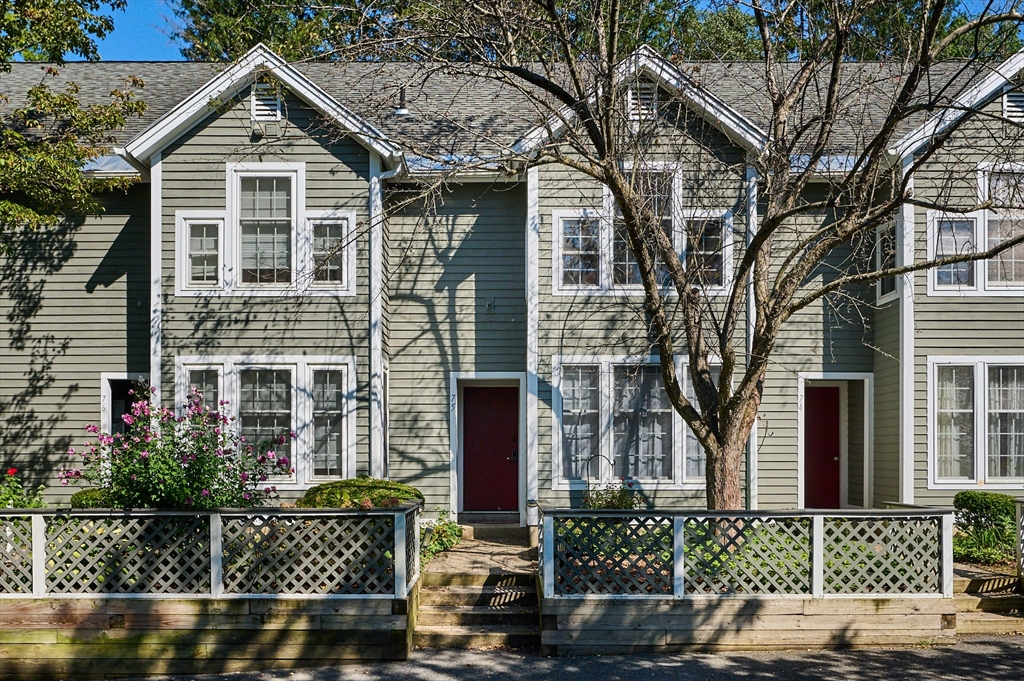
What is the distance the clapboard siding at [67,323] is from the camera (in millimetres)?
13531

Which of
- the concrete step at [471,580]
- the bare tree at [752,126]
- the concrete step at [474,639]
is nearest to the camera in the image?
the bare tree at [752,126]

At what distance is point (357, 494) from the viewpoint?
36.5 ft

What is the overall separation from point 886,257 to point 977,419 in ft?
8.44

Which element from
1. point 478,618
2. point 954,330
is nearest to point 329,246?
point 478,618

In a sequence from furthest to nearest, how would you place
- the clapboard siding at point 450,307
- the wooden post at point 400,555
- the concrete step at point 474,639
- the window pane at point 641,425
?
the clapboard siding at point 450,307 < the window pane at point 641,425 < the concrete step at point 474,639 < the wooden post at point 400,555

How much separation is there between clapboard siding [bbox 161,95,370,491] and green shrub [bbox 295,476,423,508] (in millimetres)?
941

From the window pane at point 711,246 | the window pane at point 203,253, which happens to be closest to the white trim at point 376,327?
the window pane at point 203,253

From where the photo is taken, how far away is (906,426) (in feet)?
41.1

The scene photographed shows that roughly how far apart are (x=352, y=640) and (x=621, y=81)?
7.32m

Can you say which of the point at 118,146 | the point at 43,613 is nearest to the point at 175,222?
the point at 118,146

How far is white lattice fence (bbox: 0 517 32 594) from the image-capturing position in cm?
Result: 902

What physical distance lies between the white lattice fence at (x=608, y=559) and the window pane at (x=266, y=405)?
4953 millimetres

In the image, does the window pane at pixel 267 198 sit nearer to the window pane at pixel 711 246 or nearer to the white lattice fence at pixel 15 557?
the white lattice fence at pixel 15 557

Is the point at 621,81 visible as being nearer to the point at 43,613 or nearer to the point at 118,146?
the point at 118,146
